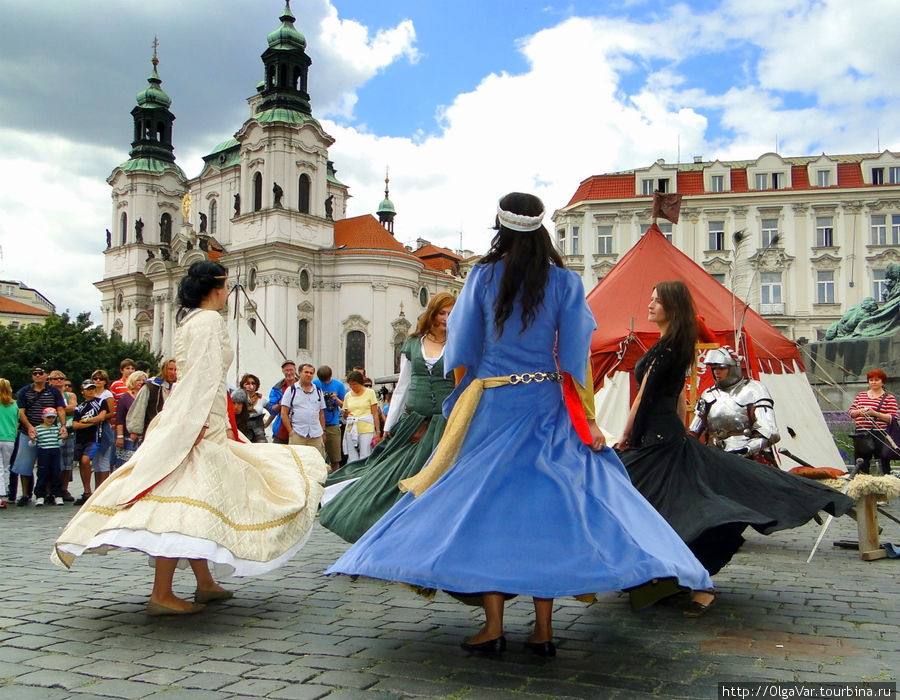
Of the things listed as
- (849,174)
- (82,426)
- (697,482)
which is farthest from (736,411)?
(849,174)

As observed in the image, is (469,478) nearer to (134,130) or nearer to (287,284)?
(287,284)

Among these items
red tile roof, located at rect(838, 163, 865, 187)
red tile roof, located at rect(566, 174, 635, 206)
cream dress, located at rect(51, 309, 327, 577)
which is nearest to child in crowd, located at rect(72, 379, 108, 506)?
cream dress, located at rect(51, 309, 327, 577)

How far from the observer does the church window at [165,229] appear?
2585 inches

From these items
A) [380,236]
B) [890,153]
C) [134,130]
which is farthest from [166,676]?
[134,130]

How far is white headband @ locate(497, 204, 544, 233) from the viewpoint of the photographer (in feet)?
13.1

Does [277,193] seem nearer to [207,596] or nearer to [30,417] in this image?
[30,417]

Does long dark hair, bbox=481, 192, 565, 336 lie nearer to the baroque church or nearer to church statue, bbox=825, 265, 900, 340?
church statue, bbox=825, 265, 900, 340

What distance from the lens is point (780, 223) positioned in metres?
45.0

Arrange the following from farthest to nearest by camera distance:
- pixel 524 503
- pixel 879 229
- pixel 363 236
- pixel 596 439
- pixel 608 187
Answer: pixel 363 236 < pixel 608 187 < pixel 879 229 < pixel 596 439 < pixel 524 503

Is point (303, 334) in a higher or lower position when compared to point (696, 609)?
higher

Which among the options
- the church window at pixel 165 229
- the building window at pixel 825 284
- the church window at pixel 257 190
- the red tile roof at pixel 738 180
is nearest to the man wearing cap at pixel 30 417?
the building window at pixel 825 284

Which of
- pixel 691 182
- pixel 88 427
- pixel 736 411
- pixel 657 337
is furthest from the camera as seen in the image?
pixel 691 182

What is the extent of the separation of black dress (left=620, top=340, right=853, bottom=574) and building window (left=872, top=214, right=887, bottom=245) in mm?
43521

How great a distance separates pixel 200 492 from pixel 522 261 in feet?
6.38
